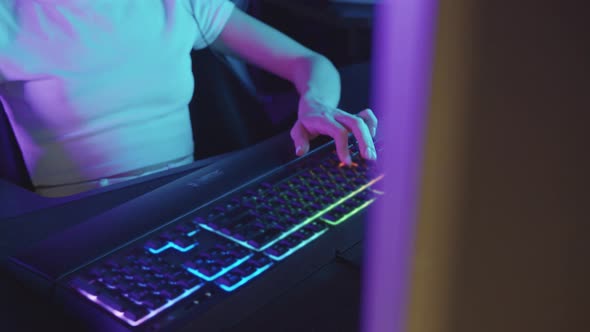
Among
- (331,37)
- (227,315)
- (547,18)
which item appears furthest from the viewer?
(331,37)

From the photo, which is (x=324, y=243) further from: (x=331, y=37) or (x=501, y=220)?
(x=331, y=37)

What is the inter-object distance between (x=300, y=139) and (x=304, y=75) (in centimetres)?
34

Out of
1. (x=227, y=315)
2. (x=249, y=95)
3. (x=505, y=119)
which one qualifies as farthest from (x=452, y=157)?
(x=249, y=95)

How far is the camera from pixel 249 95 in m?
1.22

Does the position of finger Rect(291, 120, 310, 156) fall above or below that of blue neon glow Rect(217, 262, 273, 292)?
above

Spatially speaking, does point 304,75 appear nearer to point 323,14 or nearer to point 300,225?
point 323,14

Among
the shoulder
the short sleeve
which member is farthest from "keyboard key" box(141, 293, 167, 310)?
the short sleeve

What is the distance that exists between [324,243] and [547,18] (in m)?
0.47

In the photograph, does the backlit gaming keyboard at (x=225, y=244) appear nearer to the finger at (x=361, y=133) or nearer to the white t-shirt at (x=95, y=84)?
the finger at (x=361, y=133)

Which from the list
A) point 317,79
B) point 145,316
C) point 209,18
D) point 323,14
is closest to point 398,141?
point 145,316

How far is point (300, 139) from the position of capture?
811 mm

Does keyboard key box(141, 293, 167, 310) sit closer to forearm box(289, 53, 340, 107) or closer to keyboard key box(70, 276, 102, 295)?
keyboard key box(70, 276, 102, 295)

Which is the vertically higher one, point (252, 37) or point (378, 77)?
point (378, 77)

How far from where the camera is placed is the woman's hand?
2.52 ft
